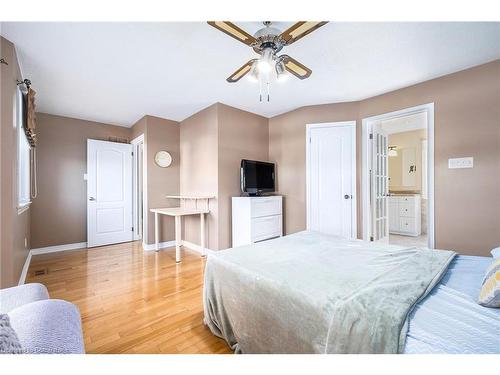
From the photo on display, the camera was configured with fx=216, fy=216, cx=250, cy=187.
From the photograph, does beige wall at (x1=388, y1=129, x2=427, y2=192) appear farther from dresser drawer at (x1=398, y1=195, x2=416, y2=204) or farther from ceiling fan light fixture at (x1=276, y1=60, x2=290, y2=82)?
ceiling fan light fixture at (x1=276, y1=60, x2=290, y2=82)

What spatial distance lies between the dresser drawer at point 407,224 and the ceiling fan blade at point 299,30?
4780 mm

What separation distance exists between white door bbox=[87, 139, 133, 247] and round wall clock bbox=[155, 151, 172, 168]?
0.90 m

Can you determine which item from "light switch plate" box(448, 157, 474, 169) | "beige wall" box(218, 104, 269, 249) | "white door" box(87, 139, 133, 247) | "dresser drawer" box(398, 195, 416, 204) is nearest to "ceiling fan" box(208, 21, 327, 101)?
"beige wall" box(218, 104, 269, 249)

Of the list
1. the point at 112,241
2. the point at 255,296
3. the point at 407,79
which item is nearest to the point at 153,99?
the point at 112,241

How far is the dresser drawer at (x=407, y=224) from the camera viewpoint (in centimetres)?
461

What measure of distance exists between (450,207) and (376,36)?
2004 mm

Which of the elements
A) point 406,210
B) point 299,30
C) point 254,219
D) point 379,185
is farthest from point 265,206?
point 406,210

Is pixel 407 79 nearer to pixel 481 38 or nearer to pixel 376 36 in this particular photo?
pixel 481 38

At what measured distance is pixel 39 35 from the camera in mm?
1788

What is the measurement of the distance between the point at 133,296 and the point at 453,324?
2.34 meters

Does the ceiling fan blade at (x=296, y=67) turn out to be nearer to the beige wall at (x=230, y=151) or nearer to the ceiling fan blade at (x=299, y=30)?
the ceiling fan blade at (x=299, y=30)

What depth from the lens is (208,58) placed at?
83.6 inches

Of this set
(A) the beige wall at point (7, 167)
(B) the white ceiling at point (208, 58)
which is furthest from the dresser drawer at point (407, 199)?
(A) the beige wall at point (7, 167)

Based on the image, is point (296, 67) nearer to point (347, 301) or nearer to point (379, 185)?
point (347, 301)
